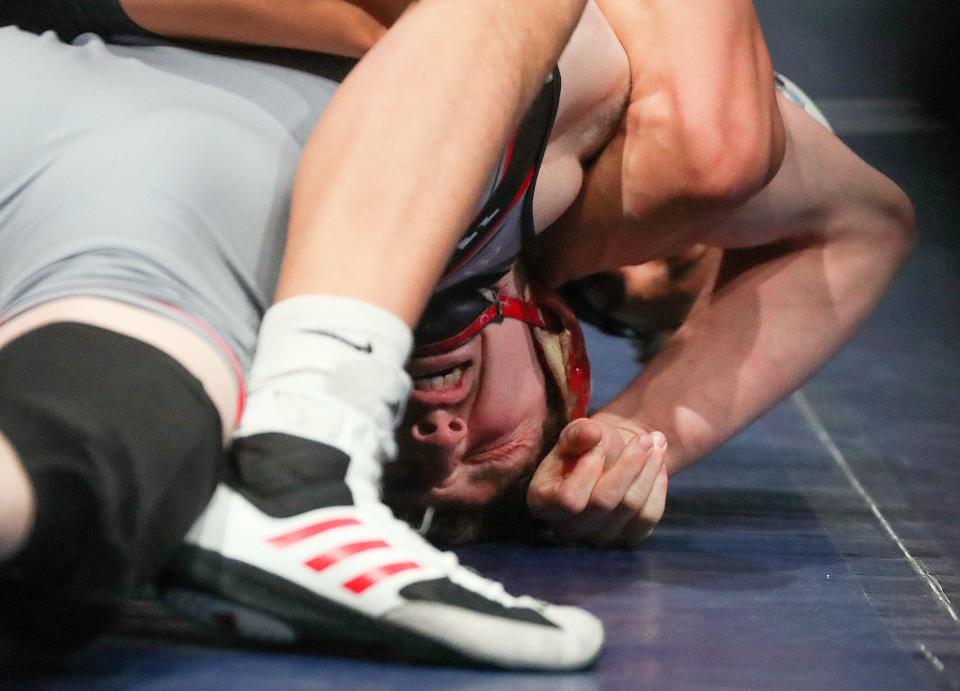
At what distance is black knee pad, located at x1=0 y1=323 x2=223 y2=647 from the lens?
64 cm

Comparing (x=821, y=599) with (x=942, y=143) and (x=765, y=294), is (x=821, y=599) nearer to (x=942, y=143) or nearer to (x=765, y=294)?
(x=765, y=294)

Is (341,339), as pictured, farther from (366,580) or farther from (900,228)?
(900,228)

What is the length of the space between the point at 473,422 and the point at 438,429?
47mm

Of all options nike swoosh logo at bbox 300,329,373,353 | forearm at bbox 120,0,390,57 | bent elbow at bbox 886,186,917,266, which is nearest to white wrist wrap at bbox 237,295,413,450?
nike swoosh logo at bbox 300,329,373,353

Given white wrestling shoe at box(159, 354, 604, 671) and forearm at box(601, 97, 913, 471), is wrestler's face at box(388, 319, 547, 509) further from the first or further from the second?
white wrestling shoe at box(159, 354, 604, 671)

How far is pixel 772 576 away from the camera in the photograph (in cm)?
106

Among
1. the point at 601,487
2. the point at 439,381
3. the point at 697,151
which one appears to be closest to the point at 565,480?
the point at 601,487

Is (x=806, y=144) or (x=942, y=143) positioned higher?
(x=806, y=144)

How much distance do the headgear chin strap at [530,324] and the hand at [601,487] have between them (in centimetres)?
12

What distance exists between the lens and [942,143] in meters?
3.35

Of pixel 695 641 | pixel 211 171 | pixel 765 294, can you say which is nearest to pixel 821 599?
pixel 695 641

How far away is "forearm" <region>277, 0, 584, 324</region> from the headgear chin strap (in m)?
0.29

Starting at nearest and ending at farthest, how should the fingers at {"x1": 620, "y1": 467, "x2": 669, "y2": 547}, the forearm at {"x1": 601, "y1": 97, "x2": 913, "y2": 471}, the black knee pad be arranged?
the black knee pad → the fingers at {"x1": 620, "y1": 467, "x2": 669, "y2": 547} → the forearm at {"x1": 601, "y1": 97, "x2": 913, "y2": 471}

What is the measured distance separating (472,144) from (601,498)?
37 cm
